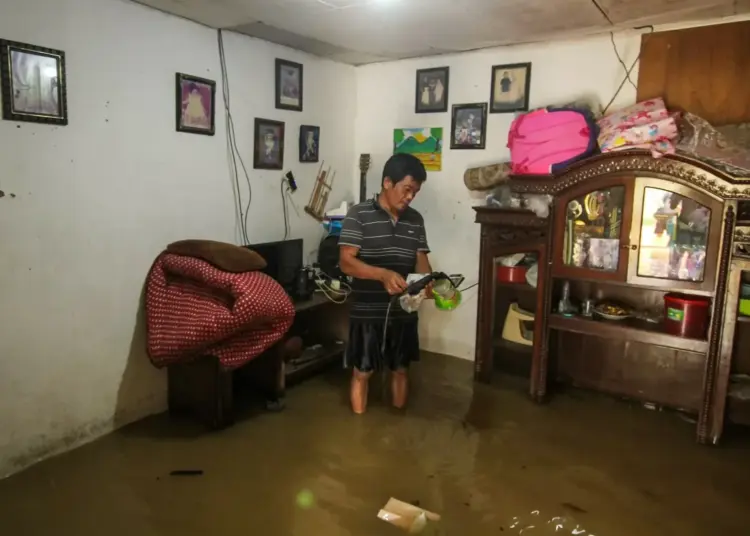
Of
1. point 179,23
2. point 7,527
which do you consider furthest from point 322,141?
point 7,527

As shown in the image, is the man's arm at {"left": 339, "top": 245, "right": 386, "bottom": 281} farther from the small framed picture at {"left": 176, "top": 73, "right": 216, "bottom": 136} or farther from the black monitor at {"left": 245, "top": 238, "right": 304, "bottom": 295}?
the small framed picture at {"left": 176, "top": 73, "right": 216, "bottom": 136}

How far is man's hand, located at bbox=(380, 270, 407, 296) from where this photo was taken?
2600mm

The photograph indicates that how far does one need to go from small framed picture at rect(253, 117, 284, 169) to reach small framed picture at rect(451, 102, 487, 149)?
1.16 metres

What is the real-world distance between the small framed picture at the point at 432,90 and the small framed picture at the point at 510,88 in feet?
1.11

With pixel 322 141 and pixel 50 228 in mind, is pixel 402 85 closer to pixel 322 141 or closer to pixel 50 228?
pixel 322 141

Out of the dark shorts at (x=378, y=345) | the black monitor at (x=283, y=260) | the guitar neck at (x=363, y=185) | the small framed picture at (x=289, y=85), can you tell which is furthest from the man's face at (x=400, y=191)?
the guitar neck at (x=363, y=185)

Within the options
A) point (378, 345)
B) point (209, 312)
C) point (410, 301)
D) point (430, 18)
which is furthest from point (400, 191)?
point (209, 312)

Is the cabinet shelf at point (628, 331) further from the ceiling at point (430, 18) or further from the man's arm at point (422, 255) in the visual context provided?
the ceiling at point (430, 18)

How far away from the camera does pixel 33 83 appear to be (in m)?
2.23

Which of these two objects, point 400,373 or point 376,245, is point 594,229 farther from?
point 400,373

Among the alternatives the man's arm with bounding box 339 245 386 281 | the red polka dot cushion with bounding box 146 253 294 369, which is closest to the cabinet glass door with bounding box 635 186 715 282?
the man's arm with bounding box 339 245 386 281

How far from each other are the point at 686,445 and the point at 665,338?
519mm

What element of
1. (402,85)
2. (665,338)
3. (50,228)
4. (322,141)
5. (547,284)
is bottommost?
(665,338)

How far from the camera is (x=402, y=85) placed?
12.8ft
